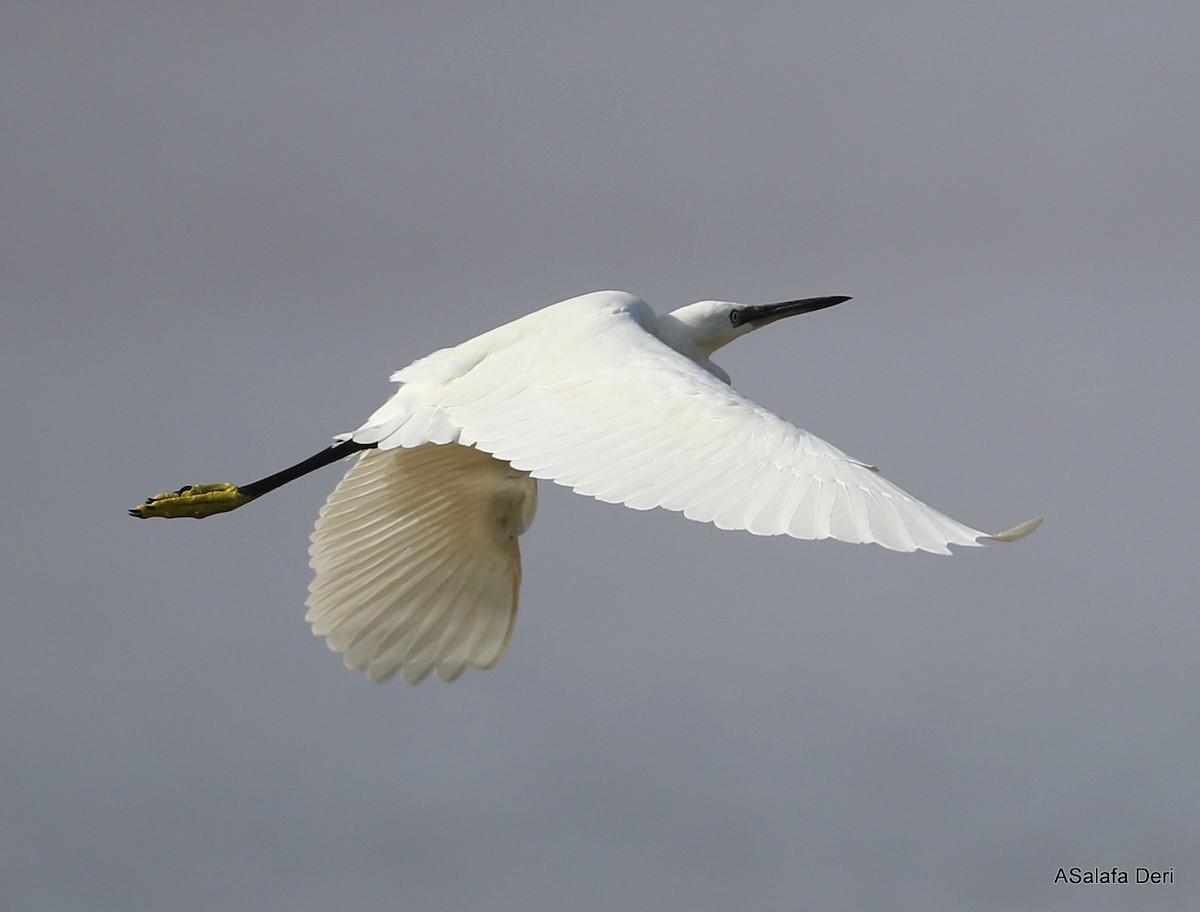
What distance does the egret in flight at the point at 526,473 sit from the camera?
21.3 feet

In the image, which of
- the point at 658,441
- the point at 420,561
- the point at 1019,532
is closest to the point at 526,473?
the point at 420,561

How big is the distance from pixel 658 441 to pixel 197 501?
3.36m

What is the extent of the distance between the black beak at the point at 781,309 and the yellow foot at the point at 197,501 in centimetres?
340

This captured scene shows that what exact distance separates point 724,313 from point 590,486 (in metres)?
4.24

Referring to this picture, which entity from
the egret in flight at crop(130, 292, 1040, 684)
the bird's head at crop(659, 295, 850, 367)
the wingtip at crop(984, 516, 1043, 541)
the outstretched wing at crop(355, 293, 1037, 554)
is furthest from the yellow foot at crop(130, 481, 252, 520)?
the wingtip at crop(984, 516, 1043, 541)

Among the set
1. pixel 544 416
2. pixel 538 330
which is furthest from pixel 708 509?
pixel 538 330

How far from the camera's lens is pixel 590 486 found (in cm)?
679

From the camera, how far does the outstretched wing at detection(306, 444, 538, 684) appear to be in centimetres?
1001

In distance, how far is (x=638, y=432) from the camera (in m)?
7.33

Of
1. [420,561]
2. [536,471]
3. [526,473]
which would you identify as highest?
[536,471]

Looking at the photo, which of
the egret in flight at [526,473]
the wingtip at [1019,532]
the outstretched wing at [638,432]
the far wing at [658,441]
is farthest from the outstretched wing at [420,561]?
the wingtip at [1019,532]

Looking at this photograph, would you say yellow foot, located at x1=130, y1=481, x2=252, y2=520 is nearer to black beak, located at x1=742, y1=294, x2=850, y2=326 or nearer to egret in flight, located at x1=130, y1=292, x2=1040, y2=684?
egret in flight, located at x1=130, y1=292, x2=1040, y2=684

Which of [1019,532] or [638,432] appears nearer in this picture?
[1019,532]

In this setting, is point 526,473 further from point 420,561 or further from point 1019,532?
point 1019,532
